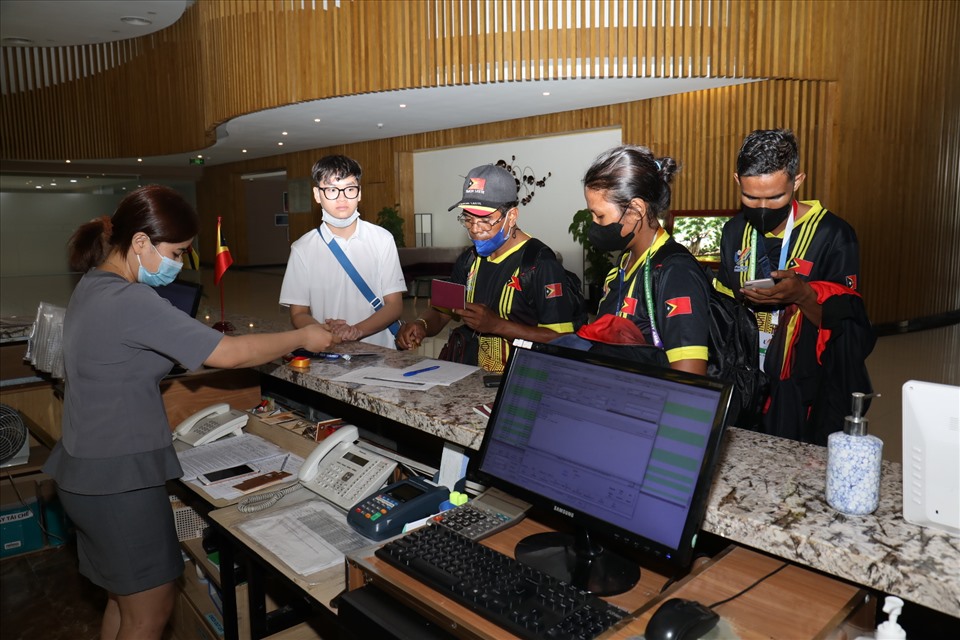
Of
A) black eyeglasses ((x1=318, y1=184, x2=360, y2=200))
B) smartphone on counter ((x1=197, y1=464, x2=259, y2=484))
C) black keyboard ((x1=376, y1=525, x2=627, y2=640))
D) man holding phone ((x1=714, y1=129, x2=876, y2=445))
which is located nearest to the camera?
black keyboard ((x1=376, y1=525, x2=627, y2=640))

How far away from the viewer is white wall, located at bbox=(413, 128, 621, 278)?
12.5 meters

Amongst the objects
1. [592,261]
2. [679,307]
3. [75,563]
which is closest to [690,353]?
[679,307]

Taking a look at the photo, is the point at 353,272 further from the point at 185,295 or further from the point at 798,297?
the point at 798,297

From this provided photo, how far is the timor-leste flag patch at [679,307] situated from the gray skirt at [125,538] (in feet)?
4.96

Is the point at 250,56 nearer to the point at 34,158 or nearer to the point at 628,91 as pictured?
the point at 628,91

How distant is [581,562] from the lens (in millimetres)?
1419

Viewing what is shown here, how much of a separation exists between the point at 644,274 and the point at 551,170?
450 inches

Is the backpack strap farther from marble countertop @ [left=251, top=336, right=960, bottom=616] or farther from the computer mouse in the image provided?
the computer mouse

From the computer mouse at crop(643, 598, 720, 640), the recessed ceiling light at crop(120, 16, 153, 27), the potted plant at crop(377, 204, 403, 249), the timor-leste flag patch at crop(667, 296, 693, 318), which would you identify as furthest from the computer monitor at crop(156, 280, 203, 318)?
the potted plant at crop(377, 204, 403, 249)

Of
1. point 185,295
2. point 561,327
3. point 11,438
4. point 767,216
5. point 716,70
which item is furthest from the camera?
point 716,70

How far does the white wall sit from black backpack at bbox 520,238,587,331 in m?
9.32

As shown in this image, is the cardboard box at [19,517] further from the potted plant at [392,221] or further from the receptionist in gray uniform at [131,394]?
the potted plant at [392,221]

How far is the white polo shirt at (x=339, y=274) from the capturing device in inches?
132

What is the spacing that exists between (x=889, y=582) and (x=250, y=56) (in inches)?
383
